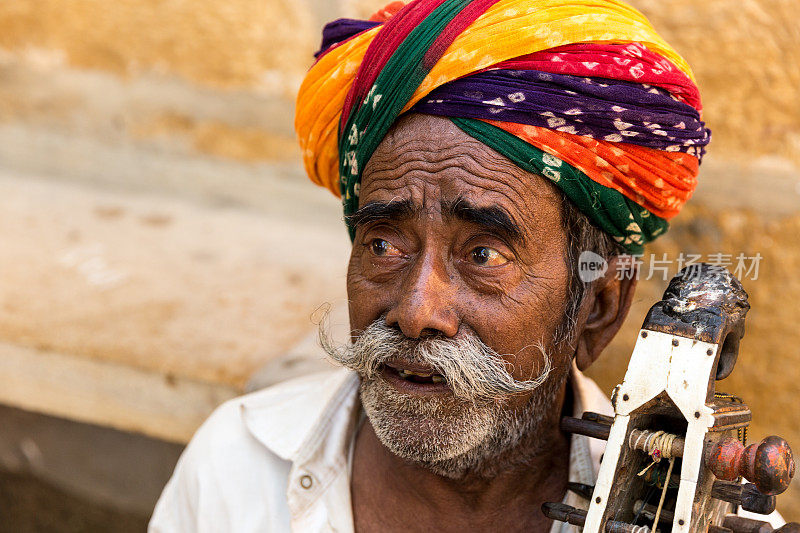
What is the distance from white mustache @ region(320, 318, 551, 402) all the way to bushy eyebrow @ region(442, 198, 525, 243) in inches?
8.3

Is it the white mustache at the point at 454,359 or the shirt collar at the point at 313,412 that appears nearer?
the white mustache at the point at 454,359

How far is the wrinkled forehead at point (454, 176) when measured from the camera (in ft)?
5.25

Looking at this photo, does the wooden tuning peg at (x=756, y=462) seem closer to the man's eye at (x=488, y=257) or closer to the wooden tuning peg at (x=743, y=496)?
the wooden tuning peg at (x=743, y=496)

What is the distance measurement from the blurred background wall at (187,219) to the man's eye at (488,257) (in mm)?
925

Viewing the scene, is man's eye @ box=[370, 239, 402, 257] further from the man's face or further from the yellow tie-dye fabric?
the yellow tie-dye fabric

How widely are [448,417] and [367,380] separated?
20cm

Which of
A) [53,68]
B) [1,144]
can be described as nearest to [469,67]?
[53,68]

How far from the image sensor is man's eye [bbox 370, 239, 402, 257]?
67.3 inches

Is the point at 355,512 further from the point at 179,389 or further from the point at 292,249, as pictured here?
the point at 292,249

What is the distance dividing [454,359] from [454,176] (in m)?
0.35

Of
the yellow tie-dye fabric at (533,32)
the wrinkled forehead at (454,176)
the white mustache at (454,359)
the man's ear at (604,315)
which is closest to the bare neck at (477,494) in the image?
the man's ear at (604,315)

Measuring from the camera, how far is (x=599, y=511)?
4.08 feet

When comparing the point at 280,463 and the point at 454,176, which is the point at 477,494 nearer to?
the point at 280,463

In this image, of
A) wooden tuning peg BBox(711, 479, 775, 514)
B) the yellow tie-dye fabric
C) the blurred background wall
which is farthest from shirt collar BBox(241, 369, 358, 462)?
wooden tuning peg BBox(711, 479, 775, 514)
